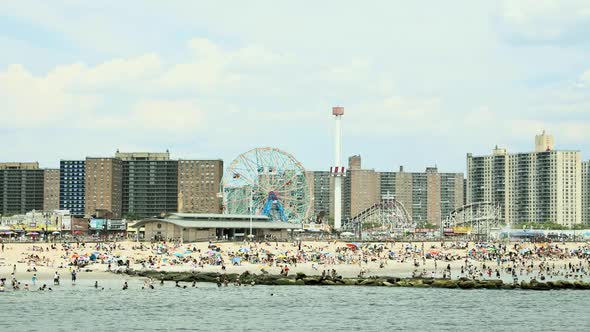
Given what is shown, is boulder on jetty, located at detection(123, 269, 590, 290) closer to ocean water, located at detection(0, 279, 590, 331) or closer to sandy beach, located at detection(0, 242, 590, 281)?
ocean water, located at detection(0, 279, 590, 331)

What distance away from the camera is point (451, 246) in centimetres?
13700

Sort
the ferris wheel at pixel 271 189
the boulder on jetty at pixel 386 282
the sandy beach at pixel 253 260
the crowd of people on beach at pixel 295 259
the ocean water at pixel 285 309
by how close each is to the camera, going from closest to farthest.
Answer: the ocean water at pixel 285 309 < the boulder on jetty at pixel 386 282 < the sandy beach at pixel 253 260 < the crowd of people on beach at pixel 295 259 < the ferris wheel at pixel 271 189

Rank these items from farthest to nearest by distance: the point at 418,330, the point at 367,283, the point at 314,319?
the point at 367,283
the point at 314,319
the point at 418,330

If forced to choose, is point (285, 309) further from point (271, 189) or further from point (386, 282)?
point (271, 189)

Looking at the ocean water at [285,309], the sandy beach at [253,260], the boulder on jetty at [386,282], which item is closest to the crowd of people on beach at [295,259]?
the sandy beach at [253,260]

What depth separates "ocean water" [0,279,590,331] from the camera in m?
56.6

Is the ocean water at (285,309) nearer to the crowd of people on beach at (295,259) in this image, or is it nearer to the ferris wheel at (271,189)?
the crowd of people on beach at (295,259)

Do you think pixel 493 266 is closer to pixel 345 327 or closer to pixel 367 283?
pixel 367 283

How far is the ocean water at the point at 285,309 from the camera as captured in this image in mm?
56625

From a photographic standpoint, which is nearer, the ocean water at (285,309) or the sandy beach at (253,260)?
the ocean water at (285,309)

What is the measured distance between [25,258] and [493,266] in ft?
177

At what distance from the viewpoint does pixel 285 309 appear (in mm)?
64750

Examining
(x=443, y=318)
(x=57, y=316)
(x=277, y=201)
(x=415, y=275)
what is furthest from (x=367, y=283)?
(x=277, y=201)

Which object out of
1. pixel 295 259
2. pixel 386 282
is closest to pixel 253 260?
pixel 295 259
